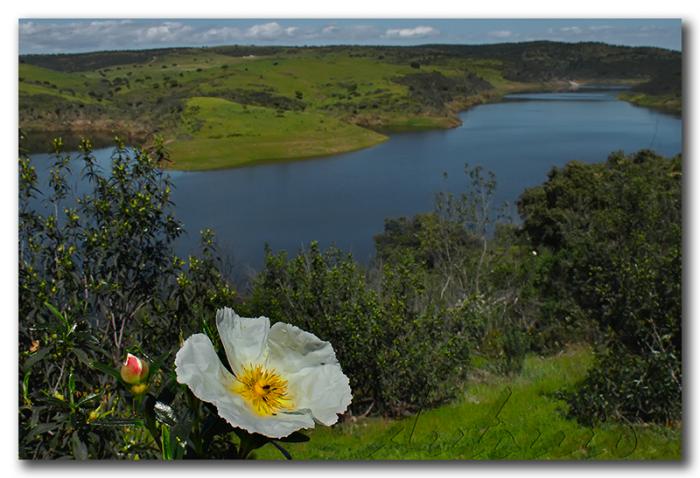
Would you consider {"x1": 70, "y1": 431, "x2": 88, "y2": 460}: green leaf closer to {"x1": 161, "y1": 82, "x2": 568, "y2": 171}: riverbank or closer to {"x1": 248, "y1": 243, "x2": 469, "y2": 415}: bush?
{"x1": 248, "y1": 243, "x2": 469, "y2": 415}: bush

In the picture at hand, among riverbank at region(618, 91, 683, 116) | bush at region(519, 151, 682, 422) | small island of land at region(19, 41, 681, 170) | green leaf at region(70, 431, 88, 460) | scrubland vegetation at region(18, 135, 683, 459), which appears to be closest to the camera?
green leaf at region(70, 431, 88, 460)

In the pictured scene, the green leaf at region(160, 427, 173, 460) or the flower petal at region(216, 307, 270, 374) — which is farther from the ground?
the flower petal at region(216, 307, 270, 374)

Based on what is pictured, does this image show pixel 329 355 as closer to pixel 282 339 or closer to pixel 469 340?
pixel 282 339

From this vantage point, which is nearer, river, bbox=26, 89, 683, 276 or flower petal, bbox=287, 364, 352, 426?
flower petal, bbox=287, 364, 352, 426

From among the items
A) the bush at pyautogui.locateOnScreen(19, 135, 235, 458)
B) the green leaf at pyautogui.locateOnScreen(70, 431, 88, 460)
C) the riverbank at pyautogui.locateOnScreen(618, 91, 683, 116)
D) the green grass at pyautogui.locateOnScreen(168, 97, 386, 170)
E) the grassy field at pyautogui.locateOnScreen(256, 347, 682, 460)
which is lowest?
the grassy field at pyautogui.locateOnScreen(256, 347, 682, 460)

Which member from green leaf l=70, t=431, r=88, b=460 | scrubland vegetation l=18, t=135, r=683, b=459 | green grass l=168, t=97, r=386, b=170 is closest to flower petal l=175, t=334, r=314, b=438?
scrubland vegetation l=18, t=135, r=683, b=459
